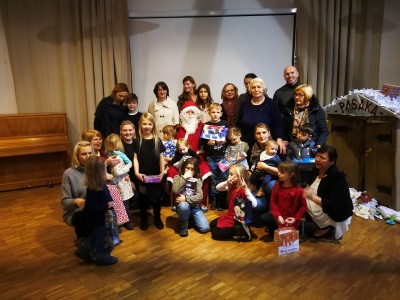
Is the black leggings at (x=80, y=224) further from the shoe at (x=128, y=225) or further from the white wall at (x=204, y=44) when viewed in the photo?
the white wall at (x=204, y=44)

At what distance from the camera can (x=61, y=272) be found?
8.89 feet

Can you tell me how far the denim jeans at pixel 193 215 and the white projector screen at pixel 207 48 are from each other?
2.50m

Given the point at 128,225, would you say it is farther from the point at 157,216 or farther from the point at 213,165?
the point at 213,165

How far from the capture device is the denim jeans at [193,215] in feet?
10.8

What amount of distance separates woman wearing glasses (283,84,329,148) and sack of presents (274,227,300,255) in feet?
3.46

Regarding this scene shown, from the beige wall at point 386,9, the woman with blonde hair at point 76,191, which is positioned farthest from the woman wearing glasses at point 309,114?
the beige wall at point 386,9

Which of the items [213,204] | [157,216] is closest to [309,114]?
[213,204]

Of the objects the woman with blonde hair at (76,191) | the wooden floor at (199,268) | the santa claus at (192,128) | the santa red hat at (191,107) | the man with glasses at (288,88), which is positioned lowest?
the wooden floor at (199,268)

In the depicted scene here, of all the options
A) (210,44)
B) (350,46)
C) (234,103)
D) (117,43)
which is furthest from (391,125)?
(117,43)

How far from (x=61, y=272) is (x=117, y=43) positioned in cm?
340

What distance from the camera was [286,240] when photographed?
2.90 m

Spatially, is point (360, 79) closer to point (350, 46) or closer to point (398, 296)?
point (350, 46)

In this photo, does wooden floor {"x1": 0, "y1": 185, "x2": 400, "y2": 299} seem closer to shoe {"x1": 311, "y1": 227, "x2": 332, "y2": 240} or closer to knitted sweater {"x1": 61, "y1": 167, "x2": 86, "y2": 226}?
shoe {"x1": 311, "y1": 227, "x2": 332, "y2": 240}

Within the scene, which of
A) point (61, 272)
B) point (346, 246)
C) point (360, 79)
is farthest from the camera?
point (360, 79)
